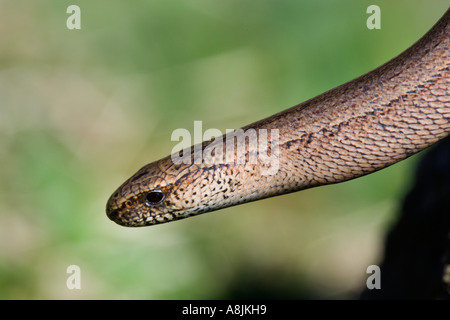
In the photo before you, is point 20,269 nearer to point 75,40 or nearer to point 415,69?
point 75,40

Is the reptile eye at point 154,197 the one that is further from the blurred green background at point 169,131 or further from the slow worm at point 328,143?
the blurred green background at point 169,131

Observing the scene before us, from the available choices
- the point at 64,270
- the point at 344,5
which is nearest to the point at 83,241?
the point at 64,270

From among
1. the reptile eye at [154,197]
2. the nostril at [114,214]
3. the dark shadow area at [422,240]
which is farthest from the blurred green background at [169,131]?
the reptile eye at [154,197]

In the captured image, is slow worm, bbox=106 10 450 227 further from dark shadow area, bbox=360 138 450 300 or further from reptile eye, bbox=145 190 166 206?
dark shadow area, bbox=360 138 450 300

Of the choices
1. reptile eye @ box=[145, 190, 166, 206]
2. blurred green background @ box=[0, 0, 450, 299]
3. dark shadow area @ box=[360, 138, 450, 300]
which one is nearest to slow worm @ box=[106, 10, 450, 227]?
reptile eye @ box=[145, 190, 166, 206]

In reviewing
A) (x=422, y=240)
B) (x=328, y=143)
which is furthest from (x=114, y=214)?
(x=422, y=240)

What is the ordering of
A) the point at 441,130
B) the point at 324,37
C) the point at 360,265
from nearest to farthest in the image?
the point at 441,130 < the point at 360,265 < the point at 324,37
